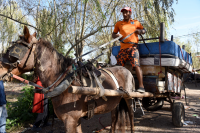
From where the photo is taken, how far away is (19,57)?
2.05 meters

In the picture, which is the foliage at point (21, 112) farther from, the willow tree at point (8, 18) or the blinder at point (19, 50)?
the blinder at point (19, 50)

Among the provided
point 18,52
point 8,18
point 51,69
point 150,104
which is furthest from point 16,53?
point 8,18

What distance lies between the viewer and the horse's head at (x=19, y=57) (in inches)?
80.0

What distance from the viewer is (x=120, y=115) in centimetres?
366

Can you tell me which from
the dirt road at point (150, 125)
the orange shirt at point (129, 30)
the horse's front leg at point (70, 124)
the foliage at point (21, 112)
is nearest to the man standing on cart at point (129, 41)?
the orange shirt at point (129, 30)

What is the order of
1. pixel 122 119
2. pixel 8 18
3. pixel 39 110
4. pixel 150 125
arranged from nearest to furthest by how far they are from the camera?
pixel 122 119 < pixel 39 110 < pixel 150 125 < pixel 8 18

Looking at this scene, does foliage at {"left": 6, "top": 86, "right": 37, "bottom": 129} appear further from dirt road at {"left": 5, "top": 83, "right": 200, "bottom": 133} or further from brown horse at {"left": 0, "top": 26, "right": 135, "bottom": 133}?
brown horse at {"left": 0, "top": 26, "right": 135, "bottom": 133}

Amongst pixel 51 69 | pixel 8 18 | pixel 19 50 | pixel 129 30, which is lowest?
pixel 51 69

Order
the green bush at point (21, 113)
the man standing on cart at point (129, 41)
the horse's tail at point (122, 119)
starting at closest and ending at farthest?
1. the man standing on cart at point (129, 41)
2. the horse's tail at point (122, 119)
3. the green bush at point (21, 113)

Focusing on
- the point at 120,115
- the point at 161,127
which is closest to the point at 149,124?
the point at 161,127

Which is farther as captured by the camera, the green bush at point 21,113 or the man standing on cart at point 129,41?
the green bush at point 21,113

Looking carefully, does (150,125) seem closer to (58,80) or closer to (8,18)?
(58,80)

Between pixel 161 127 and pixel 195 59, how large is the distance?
2973 cm

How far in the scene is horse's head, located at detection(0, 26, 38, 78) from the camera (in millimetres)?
2031
